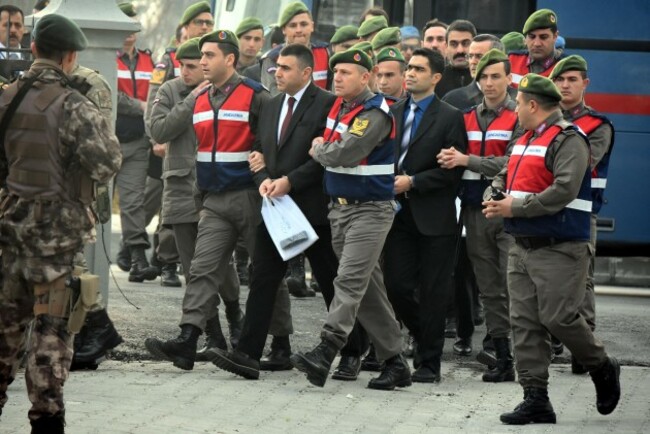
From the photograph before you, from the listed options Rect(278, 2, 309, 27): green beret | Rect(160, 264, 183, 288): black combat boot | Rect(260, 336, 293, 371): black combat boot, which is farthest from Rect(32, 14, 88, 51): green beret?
Rect(160, 264, 183, 288): black combat boot

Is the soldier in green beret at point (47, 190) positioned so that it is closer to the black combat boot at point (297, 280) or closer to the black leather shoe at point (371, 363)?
the black leather shoe at point (371, 363)

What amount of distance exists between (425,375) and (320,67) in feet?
13.3

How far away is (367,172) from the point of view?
9.21 m

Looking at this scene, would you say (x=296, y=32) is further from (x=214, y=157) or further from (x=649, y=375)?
(x=649, y=375)

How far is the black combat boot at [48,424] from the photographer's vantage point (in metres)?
7.11

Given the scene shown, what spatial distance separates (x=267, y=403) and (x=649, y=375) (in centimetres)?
263

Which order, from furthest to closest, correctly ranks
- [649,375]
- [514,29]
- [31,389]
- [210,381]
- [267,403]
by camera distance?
[514,29] → [649,375] → [210,381] → [267,403] → [31,389]

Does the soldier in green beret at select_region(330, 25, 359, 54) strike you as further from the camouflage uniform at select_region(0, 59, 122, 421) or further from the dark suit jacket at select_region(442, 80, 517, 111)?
the camouflage uniform at select_region(0, 59, 122, 421)

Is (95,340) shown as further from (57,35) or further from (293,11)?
(293,11)

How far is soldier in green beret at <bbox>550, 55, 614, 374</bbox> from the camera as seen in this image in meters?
9.64

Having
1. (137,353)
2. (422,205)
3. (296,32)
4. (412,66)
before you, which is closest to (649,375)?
(422,205)

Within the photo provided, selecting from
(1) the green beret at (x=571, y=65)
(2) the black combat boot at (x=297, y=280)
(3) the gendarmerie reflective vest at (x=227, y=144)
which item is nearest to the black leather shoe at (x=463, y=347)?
(3) the gendarmerie reflective vest at (x=227, y=144)

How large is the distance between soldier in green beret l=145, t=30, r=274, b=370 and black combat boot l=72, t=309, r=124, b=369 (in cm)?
45

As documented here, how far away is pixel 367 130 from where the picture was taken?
9102 mm
